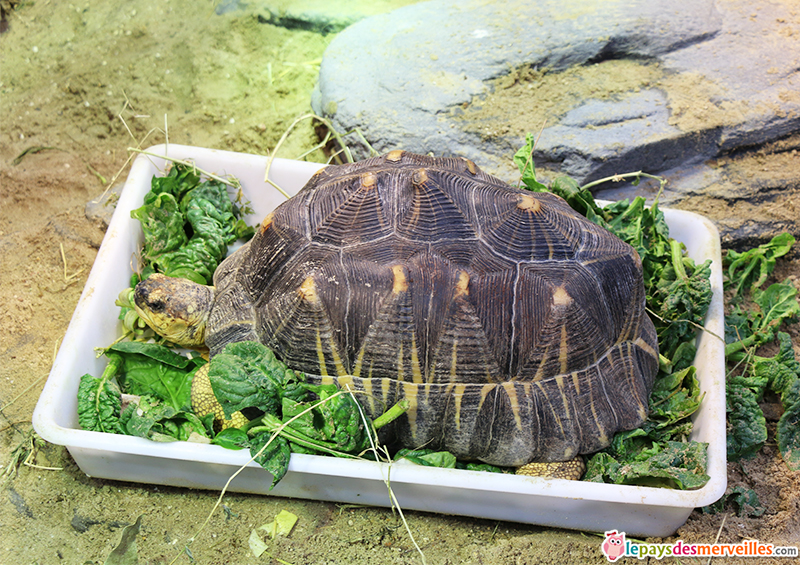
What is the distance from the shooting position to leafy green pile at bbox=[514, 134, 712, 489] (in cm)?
260

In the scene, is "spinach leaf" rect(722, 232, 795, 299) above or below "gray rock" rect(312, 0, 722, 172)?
below

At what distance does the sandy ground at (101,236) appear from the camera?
2.67 m

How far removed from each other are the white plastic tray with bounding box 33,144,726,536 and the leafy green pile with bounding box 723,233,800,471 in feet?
0.96

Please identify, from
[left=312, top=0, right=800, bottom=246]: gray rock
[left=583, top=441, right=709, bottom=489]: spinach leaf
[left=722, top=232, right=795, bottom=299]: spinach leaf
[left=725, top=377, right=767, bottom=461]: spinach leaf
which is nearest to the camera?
[left=583, top=441, right=709, bottom=489]: spinach leaf

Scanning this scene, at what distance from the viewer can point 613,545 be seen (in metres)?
2.66

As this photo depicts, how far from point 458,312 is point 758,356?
1.88 meters

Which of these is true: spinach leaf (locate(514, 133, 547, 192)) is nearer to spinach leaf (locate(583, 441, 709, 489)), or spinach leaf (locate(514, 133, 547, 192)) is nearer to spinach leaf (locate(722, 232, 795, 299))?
spinach leaf (locate(722, 232, 795, 299))

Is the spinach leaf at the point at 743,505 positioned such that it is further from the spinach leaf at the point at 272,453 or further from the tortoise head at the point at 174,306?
the tortoise head at the point at 174,306

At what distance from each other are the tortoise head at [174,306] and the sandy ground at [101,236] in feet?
2.35

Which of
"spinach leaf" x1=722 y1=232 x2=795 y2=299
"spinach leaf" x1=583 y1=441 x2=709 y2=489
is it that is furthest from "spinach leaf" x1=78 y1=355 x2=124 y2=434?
"spinach leaf" x1=722 y1=232 x2=795 y2=299

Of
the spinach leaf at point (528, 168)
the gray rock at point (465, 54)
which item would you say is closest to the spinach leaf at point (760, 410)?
the spinach leaf at point (528, 168)

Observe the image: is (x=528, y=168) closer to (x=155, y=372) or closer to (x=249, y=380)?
(x=249, y=380)

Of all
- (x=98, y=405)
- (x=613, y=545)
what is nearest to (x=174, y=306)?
(x=98, y=405)

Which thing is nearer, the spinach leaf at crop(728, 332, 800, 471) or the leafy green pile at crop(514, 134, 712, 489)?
the leafy green pile at crop(514, 134, 712, 489)
